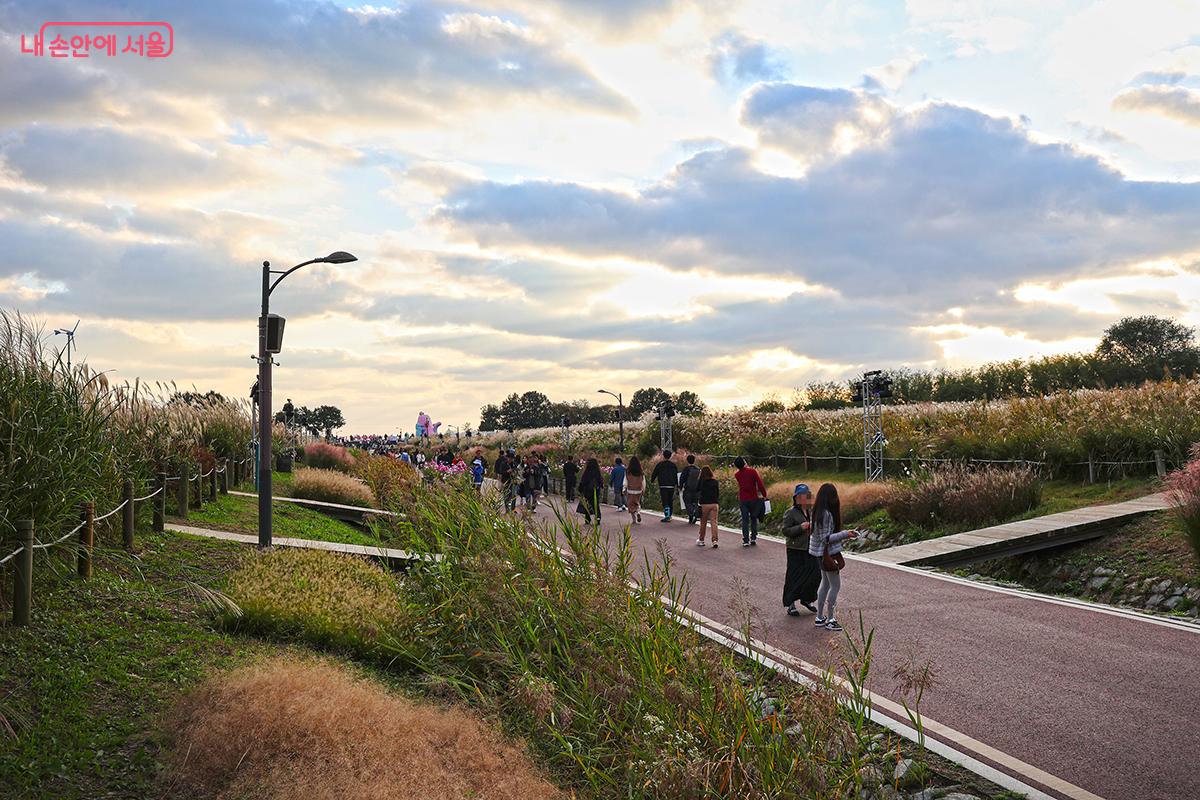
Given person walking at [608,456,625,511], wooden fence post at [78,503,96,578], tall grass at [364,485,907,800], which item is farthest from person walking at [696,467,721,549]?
wooden fence post at [78,503,96,578]

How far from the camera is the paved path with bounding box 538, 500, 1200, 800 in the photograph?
7.14 meters

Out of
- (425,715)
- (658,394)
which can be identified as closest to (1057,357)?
(425,715)

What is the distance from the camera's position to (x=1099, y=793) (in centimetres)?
660

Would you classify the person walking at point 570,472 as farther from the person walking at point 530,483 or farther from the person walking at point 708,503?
the person walking at point 708,503

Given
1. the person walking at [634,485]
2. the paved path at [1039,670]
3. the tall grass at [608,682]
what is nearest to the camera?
the tall grass at [608,682]

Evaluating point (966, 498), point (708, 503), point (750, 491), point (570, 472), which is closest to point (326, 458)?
point (570, 472)

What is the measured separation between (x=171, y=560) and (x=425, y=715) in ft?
21.4

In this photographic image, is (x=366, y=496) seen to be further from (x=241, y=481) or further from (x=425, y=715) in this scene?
(x=425, y=715)

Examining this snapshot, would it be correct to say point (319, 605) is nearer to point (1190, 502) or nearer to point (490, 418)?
point (1190, 502)

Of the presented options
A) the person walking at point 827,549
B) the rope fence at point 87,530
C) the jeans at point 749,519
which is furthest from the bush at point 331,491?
the person walking at point 827,549

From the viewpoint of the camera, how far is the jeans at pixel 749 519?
61.8 ft

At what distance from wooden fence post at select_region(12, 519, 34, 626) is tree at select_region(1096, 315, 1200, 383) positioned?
60586 millimetres

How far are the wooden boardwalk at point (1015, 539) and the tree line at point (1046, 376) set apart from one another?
101 ft

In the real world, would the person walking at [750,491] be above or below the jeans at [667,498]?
above
